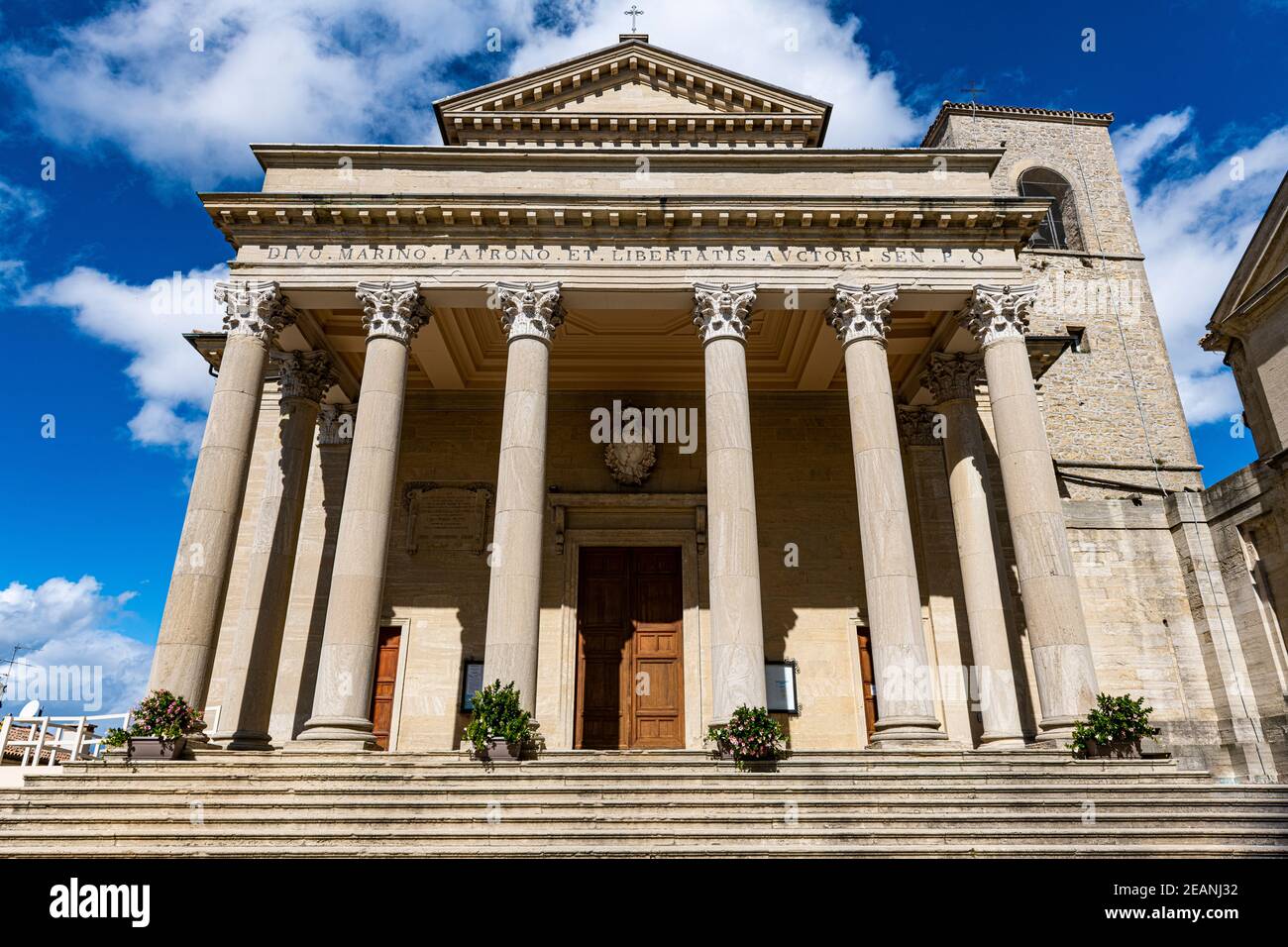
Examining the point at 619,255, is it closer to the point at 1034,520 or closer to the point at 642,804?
the point at 1034,520

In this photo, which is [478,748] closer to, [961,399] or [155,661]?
[155,661]

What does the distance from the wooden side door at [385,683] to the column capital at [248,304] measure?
8.09m

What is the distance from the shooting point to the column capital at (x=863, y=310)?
1697cm

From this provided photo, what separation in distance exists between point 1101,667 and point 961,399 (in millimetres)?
8077

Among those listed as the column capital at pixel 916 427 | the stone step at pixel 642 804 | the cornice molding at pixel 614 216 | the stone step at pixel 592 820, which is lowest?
the stone step at pixel 592 820

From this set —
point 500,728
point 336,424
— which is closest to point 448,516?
point 336,424

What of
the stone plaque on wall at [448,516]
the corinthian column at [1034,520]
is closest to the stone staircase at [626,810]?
the corinthian column at [1034,520]

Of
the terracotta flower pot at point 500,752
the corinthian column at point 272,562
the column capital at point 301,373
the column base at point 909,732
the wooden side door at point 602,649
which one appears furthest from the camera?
the wooden side door at point 602,649

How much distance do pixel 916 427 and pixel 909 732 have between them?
33.3 feet

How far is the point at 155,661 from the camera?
568 inches

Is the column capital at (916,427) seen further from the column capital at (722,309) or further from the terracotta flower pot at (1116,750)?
the terracotta flower pot at (1116,750)

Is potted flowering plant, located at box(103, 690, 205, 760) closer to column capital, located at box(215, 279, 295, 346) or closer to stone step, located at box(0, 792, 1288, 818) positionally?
stone step, located at box(0, 792, 1288, 818)

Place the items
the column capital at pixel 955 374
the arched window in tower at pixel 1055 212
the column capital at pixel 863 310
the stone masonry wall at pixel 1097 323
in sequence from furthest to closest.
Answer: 1. the arched window in tower at pixel 1055 212
2. the stone masonry wall at pixel 1097 323
3. the column capital at pixel 955 374
4. the column capital at pixel 863 310

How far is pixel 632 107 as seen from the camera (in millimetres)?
23734
